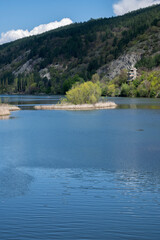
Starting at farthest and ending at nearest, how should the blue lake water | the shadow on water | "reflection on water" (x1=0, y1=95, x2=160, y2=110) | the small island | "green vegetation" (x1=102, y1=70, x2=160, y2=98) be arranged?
1. "green vegetation" (x1=102, y1=70, x2=160, y2=98)
2. "reflection on water" (x1=0, y1=95, x2=160, y2=110)
3. the small island
4. the shadow on water
5. the blue lake water

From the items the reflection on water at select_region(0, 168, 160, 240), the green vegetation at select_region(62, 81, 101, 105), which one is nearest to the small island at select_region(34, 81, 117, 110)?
the green vegetation at select_region(62, 81, 101, 105)

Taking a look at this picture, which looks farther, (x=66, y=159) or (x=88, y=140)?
(x=88, y=140)

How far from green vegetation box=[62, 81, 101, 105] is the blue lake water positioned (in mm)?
52383

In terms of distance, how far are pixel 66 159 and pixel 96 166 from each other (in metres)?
3.82

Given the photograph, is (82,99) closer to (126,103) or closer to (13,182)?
(126,103)

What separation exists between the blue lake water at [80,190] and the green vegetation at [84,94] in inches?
2062

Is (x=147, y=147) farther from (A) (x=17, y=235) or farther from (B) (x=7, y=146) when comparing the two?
(A) (x=17, y=235)

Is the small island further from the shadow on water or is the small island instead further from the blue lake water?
the shadow on water

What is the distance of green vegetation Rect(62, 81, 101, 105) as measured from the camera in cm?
8850

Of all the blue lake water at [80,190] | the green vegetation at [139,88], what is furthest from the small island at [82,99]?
the green vegetation at [139,88]

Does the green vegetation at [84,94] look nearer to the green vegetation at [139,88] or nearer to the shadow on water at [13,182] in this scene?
the shadow on water at [13,182]

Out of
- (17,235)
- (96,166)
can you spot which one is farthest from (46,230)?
(96,166)

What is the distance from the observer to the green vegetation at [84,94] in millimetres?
88500

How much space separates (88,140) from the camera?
3894cm
